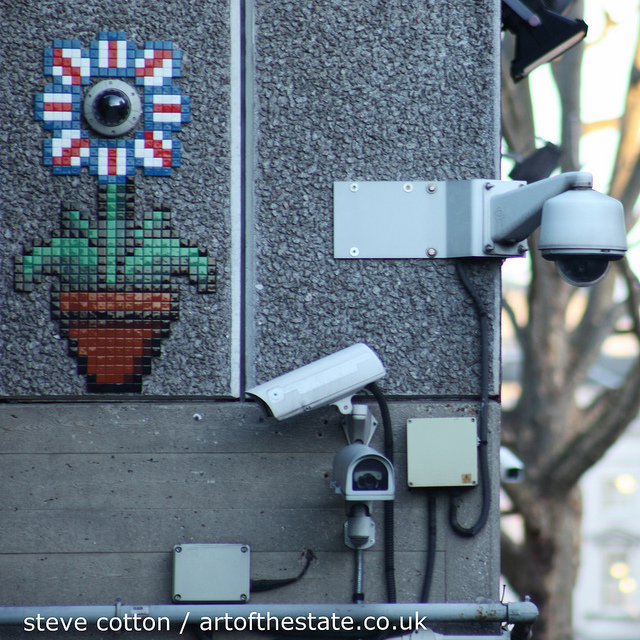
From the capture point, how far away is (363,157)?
192 centimetres

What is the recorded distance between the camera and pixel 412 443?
1.87 meters

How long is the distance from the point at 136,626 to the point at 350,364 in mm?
723

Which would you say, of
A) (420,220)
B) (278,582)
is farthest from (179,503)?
(420,220)

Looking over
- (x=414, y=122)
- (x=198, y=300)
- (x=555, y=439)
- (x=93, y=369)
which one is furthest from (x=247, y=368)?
(x=555, y=439)

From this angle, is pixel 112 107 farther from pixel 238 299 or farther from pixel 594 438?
pixel 594 438

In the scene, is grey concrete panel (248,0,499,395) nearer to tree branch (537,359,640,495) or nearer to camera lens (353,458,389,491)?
camera lens (353,458,389,491)

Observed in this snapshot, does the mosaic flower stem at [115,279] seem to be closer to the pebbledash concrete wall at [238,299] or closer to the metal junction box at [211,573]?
the pebbledash concrete wall at [238,299]

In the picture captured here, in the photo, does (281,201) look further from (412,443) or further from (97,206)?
(412,443)

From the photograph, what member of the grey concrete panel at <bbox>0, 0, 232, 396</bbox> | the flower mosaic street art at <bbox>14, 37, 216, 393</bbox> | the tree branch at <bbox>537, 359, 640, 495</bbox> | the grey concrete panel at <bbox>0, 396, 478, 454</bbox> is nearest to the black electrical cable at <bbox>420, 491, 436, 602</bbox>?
the grey concrete panel at <bbox>0, 396, 478, 454</bbox>

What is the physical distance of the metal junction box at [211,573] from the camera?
183 cm

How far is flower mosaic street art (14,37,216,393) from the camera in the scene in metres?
1.88

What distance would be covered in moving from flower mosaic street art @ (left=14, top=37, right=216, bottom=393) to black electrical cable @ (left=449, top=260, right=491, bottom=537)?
569mm

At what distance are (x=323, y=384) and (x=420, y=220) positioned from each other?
1.52 ft

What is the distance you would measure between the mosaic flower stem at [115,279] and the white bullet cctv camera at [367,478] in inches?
20.1
